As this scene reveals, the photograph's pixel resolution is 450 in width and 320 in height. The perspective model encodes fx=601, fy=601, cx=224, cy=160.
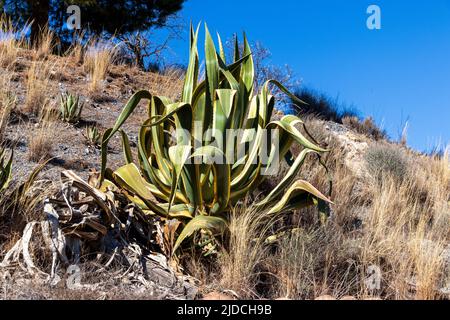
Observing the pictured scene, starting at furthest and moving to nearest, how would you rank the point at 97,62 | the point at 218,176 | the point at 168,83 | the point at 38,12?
the point at 38,12 → the point at 168,83 → the point at 97,62 → the point at 218,176

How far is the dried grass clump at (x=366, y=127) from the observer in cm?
1173

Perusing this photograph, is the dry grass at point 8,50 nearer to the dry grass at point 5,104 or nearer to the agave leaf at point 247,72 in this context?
the dry grass at point 5,104

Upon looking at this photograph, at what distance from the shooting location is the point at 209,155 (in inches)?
177

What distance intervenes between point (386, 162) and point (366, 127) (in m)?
3.77

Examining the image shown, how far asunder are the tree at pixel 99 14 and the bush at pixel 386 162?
6.15m

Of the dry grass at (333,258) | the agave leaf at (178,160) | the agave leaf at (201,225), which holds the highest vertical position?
the agave leaf at (178,160)

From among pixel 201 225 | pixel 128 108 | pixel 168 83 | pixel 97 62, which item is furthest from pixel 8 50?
pixel 201 225

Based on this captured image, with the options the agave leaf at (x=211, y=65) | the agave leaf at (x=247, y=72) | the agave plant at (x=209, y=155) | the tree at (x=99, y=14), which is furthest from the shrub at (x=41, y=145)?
the tree at (x=99, y=14)

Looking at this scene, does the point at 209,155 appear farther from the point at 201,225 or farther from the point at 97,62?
the point at 97,62

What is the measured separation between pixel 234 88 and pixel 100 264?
181 centimetres

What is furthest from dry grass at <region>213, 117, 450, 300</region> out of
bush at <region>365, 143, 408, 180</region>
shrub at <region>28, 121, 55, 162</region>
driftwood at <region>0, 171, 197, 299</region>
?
shrub at <region>28, 121, 55, 162</region>

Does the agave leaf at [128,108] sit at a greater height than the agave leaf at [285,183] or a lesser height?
greater

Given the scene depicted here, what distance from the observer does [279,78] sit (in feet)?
43.3
